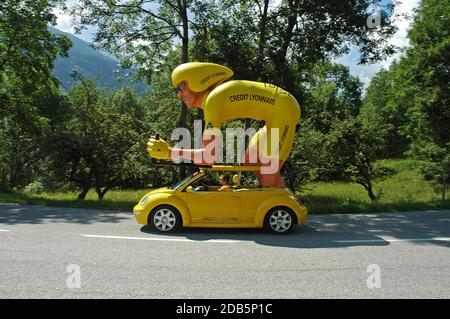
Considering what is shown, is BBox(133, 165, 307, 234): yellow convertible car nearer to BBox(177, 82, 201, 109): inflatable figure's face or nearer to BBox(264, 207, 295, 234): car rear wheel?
BBox(264, 207, 295, 234): car rear wheel

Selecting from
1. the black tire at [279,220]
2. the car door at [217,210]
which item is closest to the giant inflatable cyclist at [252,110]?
the black tire at [279,220]

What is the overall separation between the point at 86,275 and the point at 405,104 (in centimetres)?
2666

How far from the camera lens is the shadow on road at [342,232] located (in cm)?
817

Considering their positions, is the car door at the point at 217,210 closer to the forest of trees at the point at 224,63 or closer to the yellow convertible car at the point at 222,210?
the yellow convertible car at the point at 222,210

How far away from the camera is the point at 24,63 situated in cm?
2000

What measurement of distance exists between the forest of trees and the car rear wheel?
22.0 ft

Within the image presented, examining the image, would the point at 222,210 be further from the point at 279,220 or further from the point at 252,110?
the point at 252,110

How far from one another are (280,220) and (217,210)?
136cm

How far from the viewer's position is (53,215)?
11.4 m

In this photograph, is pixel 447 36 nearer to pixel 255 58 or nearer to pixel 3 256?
pixel 255 58

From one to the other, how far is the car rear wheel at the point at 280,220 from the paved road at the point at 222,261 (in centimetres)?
28

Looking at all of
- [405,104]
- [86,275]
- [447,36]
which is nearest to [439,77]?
[447,36]

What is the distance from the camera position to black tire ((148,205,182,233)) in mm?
8977

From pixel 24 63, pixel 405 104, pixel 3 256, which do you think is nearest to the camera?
pixel 3 256
